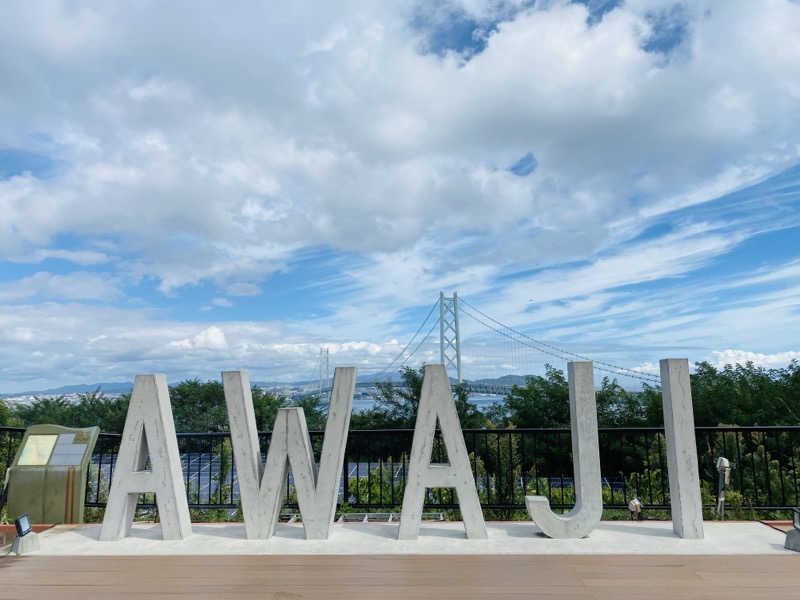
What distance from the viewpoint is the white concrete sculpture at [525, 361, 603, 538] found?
404 cm

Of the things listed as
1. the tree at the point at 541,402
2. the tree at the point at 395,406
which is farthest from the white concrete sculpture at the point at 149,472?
the tree at the point at 541,402

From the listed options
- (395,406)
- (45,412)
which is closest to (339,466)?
(395,406)

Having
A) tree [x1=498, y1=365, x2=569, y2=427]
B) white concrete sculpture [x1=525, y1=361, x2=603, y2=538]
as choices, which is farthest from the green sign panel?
tree [x1=498, y1=365, x2=569, y2=427]

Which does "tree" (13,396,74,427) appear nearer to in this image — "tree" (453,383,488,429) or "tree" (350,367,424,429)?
"tree" (350,367,424,429)

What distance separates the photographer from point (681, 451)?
4117 mm

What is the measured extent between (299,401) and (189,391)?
4327mm

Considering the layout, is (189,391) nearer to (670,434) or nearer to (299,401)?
(299,401)

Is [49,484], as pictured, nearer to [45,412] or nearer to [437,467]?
[437,467]

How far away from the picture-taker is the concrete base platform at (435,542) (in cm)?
380

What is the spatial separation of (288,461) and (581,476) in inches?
92.3

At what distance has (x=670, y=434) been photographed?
4.18 meters
